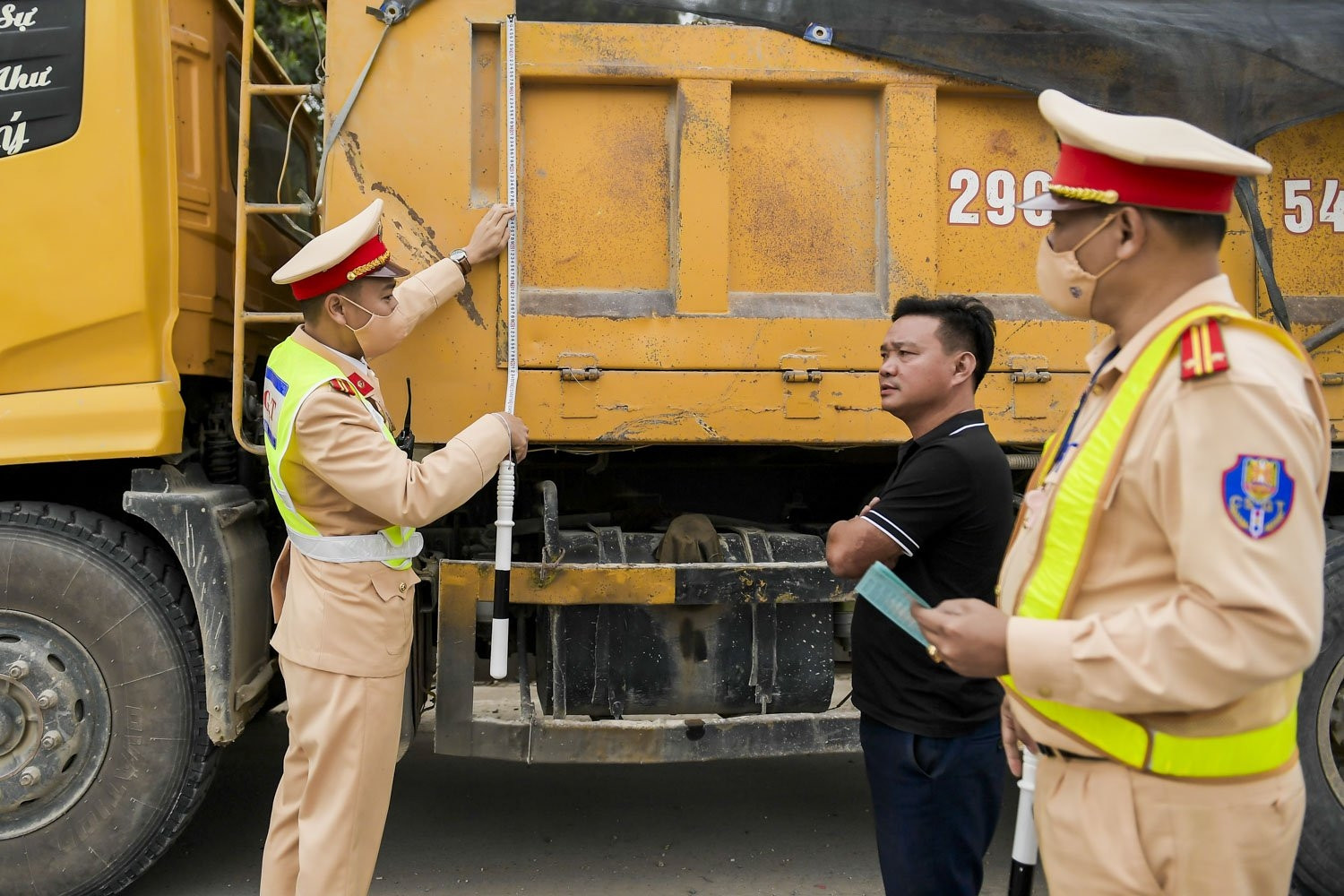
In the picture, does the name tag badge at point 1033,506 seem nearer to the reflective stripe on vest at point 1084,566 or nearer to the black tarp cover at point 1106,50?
the reflective stripe on vest at point 1084,566

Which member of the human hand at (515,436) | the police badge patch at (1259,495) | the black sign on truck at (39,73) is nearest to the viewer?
the police badge patch at (1259,495)

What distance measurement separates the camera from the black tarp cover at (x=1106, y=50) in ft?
9.59

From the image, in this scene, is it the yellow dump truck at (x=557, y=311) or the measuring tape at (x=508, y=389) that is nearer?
the measuring tape at (x=508, y=389)

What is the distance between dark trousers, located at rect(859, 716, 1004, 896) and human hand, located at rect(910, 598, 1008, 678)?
0.72m

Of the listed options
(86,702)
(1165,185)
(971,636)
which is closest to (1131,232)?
(1165,185)

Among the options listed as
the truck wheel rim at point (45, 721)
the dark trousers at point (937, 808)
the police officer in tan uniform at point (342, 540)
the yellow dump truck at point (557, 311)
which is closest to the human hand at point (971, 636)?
the dark trousers at point (937, 808)

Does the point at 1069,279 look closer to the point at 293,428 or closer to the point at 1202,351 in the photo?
the point at 1202,351

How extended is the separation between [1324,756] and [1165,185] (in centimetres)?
245

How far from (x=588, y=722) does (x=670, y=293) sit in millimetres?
1202

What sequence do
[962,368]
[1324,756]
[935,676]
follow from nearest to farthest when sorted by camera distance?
[935,676], [962,368], [1324,756]

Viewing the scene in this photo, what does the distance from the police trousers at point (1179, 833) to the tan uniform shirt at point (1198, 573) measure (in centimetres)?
7

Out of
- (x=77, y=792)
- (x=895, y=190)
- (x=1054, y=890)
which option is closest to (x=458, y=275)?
(x=895, y=190)

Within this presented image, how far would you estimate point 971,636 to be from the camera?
1.50 meters

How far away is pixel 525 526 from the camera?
332 cm
